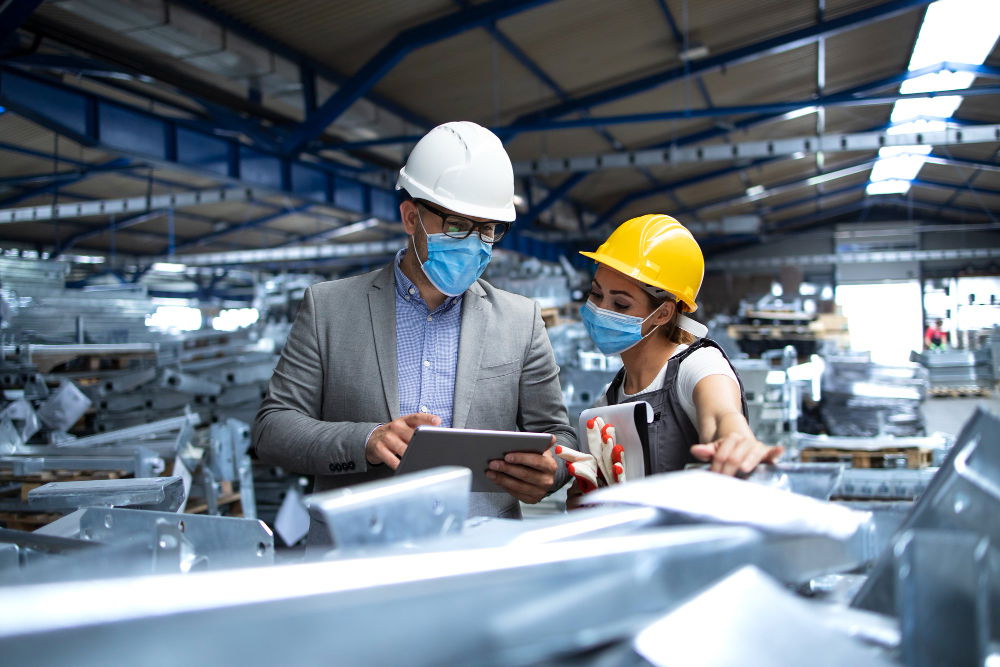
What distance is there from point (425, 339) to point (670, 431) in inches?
27.7

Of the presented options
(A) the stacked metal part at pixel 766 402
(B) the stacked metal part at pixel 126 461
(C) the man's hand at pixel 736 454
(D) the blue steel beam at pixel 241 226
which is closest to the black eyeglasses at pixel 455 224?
(C) the man's hand at pixel 736 454

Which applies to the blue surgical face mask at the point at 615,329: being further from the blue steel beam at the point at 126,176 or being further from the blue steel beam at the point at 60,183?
the blue steel beam at the point at 60,183

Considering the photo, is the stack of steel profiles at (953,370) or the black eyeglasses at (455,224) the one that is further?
the stack of steel profiles at (953,370)

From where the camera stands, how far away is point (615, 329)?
6.48 ft

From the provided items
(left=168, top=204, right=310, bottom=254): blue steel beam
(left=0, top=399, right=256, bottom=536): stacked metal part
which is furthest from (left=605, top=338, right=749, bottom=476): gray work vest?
(left=168, top=204, right=310, bottom=254): blue steel beam

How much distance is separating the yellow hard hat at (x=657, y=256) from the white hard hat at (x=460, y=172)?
33cm

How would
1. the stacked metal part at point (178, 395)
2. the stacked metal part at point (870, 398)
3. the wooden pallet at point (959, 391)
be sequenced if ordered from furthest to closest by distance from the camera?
1. the wooden pallet at point (959, 391)
2. the stacked metal part at point (870, 398)
3. the stacked metal part at point (178, 395)

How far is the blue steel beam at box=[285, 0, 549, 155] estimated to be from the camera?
6.34 metres

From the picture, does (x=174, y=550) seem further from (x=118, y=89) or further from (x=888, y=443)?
(x=118, y=89)

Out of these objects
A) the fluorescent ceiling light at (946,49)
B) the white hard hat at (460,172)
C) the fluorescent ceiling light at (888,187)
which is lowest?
the white hard hat at (460,172)

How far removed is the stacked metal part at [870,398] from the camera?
7.28 metres

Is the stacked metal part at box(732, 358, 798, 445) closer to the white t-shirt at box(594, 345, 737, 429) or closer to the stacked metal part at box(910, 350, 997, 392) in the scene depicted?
the white t-shirt at box(594, 345, 737, 429)

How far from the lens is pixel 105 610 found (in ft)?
1.48

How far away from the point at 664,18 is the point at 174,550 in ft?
26.2
